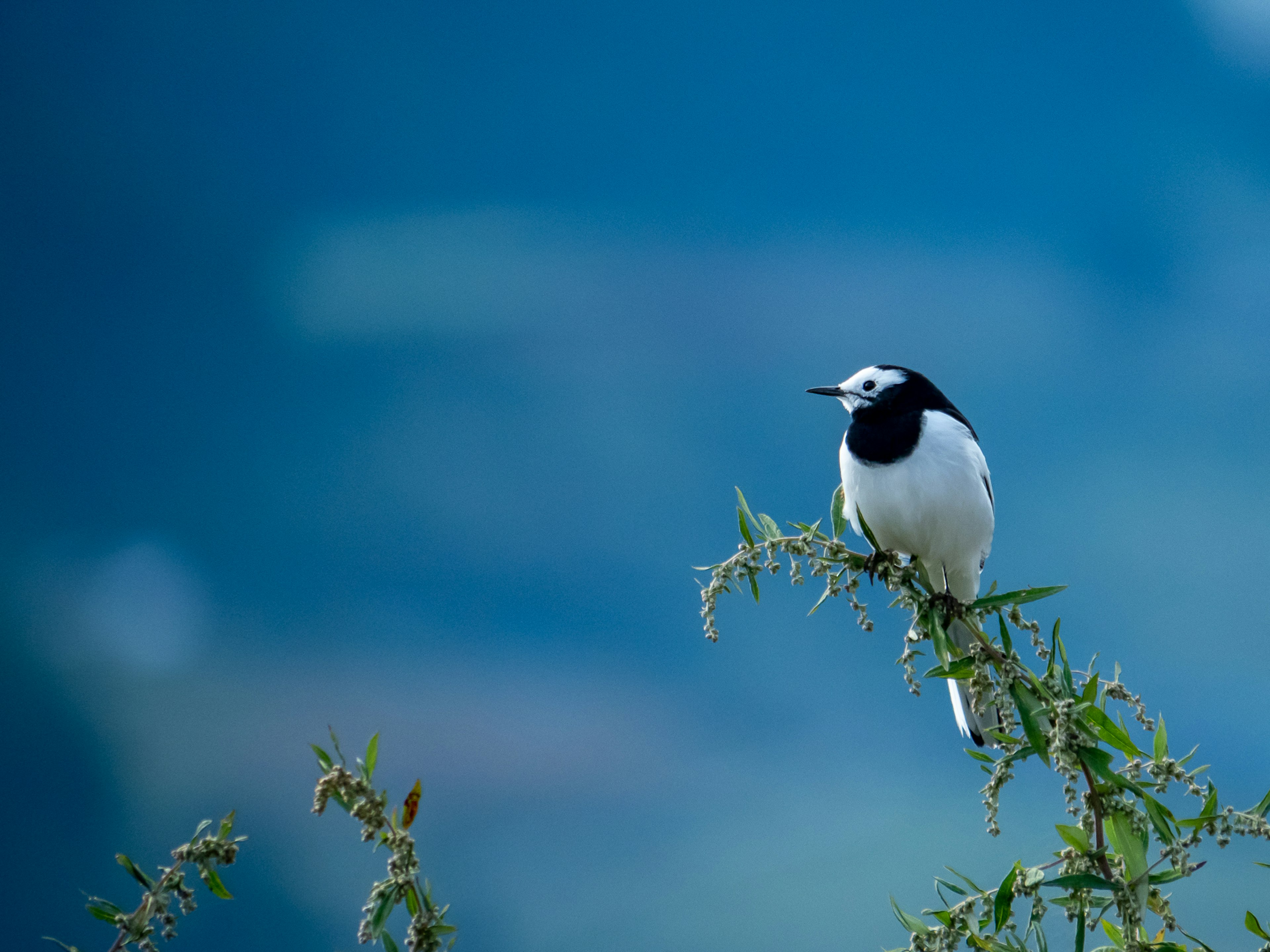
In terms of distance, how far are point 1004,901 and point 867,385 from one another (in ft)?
5.01

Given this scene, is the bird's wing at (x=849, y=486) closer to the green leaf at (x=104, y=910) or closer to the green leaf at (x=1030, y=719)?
the green leaf at (x=1030, y=719)

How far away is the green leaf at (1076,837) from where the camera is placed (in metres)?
1.22

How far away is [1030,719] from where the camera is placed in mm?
1274

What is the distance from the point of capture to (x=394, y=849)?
1.01m

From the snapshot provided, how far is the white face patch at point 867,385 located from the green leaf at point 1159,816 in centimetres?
142

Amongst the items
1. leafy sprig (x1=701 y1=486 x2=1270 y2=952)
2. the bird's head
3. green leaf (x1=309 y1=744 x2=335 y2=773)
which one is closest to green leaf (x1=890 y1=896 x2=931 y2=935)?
leafy sprig (x1=701 y1=486 x2=1270 y2=952)

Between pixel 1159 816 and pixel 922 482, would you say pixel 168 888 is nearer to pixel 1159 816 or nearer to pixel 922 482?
pixel 1159 816

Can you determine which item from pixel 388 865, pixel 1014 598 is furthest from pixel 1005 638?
pixel 388 865

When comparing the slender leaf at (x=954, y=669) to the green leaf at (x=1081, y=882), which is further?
the slender leaf at (x=954, y=669)

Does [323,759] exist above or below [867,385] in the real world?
below

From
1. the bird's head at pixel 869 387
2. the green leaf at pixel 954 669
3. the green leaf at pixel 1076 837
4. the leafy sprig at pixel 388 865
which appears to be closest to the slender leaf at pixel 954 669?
the green leaf at pixel 954 669

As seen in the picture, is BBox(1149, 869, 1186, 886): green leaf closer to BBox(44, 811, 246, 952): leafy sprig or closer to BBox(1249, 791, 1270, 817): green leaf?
BBox(1249, 791, 1270, 817): green leaf

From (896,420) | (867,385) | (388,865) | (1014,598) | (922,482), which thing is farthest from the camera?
(867,385)

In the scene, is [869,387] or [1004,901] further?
[869,387]
